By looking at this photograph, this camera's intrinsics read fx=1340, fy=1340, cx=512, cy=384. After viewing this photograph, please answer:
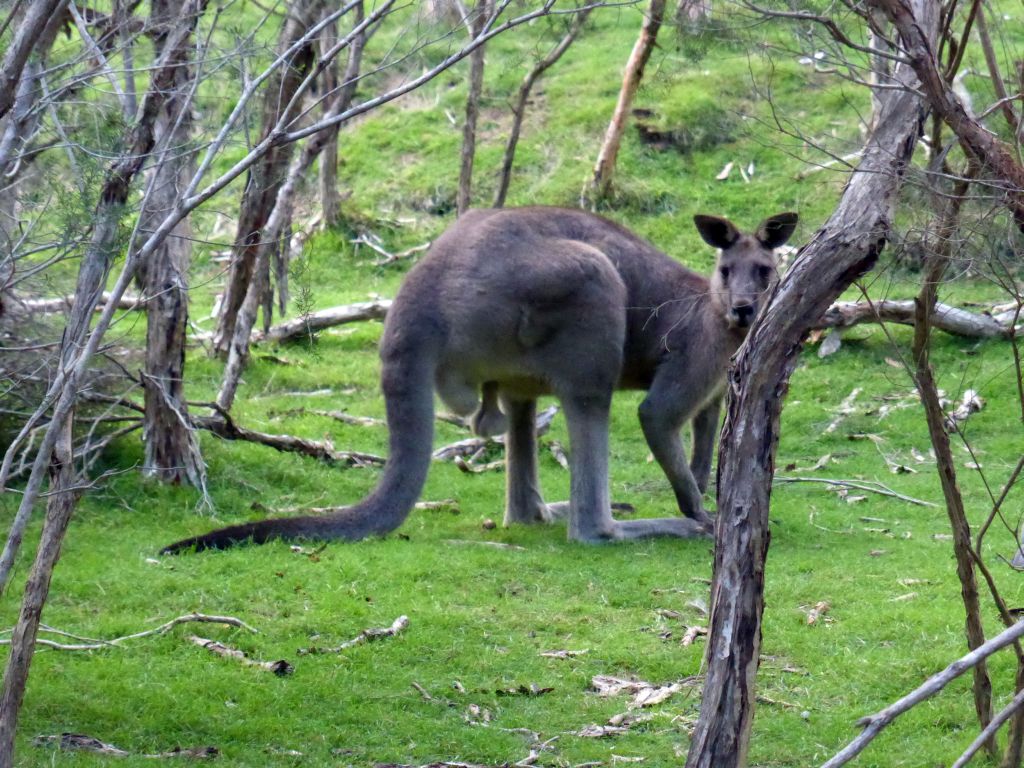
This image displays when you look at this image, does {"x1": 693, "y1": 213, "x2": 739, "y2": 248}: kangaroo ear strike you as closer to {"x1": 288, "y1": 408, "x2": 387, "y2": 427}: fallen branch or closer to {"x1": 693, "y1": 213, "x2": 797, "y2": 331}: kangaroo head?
{"x1": 693, "y1": 213, "x2": 797, "y2": 331}: kangaroo head

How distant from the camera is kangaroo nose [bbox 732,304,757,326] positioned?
300 inches

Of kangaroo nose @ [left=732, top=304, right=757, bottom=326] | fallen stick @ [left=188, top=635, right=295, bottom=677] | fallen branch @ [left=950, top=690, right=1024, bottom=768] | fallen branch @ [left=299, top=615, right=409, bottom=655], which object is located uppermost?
kangaroo nose @ [left=732, top=304, right=757, bottom=326]

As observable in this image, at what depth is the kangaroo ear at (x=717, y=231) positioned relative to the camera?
7.79 m

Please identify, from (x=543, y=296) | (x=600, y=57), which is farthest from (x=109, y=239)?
(x=600, y=57)

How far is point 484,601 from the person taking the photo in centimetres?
670

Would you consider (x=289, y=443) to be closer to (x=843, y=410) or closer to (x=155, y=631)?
(x=155, y=631)

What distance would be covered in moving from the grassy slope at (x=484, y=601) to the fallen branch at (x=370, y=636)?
7 centimetres

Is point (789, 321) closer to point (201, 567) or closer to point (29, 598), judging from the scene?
point (29, 598)

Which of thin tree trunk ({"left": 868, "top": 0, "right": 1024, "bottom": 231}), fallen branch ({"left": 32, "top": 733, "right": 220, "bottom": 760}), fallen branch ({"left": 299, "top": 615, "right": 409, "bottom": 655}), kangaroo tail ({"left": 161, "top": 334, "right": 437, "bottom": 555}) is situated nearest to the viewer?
thin tree trunk ({"left": 868, "top": 0, "right": 1024, "bottom": 231})

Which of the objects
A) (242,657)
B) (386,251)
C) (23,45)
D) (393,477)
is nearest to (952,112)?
(23,45)

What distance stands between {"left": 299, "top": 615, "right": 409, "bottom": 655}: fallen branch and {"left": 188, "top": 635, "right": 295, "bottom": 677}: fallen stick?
0.20m

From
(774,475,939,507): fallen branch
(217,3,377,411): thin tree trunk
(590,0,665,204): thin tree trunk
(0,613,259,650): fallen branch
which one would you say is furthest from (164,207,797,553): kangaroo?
(590,0,665,204): thin tree trunk

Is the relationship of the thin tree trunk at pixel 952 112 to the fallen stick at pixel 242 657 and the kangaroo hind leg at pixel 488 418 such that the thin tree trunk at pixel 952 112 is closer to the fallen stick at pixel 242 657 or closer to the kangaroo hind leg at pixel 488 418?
the fallen stick at pixel 242 657

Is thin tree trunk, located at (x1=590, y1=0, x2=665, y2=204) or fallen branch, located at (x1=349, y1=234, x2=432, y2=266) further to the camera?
fallen branch, located at (x1=349, y1=234, x2=432, y2=266)
